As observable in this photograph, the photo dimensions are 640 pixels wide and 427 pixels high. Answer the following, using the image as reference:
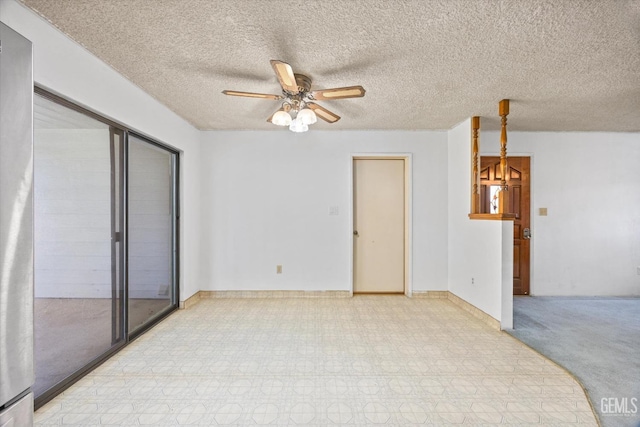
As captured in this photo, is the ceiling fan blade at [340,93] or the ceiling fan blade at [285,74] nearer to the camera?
the ceiling fan blade at [285,74]

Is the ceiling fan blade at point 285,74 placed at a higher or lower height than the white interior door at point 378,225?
higher

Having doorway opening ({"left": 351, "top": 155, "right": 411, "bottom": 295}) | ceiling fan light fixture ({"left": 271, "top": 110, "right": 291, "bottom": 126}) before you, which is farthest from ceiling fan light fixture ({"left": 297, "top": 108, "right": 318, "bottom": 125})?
doorway opening ({"left": 351, "top": 155, "right": 411, "bottom": 295})

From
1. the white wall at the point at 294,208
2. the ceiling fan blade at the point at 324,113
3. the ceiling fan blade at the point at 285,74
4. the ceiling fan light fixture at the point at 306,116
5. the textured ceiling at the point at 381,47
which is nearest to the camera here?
the textured ceiling at the point at 381,47

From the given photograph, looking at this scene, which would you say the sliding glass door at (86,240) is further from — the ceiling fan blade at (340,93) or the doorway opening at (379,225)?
the doorway opening at (379,225)

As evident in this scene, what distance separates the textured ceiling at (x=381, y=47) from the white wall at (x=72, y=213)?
0.72 metres

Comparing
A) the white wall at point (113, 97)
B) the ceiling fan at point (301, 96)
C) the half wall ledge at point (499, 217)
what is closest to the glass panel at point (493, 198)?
the half wall ledge at point (499, 217)

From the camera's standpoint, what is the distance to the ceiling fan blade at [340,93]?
6.69 feet

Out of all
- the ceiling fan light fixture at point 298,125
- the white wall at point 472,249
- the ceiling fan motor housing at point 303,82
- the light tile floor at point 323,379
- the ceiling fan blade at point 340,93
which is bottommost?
the light tile floor at point 323,379

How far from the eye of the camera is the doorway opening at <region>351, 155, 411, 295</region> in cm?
404

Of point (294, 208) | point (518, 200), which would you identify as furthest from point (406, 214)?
point (518, 200)

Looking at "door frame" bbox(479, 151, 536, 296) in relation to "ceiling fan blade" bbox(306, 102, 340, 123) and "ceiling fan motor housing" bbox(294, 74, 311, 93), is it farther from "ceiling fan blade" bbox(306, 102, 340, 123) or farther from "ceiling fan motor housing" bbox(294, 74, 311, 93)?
"ceiling fan motor housing" bbox(294, 74, 311, 93)

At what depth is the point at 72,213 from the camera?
196 centimetres

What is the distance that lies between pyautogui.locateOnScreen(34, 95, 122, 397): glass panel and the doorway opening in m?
2.88

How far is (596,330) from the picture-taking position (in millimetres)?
2803
